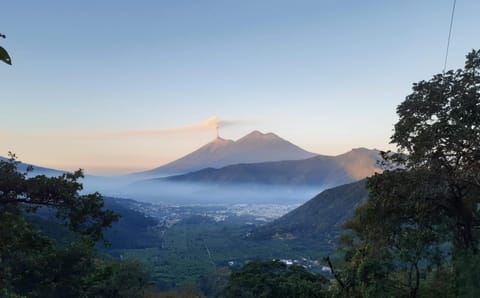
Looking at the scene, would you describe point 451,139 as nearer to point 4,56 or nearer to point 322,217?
point 4,56

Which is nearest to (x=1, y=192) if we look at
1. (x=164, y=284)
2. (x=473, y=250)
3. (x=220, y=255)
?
(x=473, y=250)

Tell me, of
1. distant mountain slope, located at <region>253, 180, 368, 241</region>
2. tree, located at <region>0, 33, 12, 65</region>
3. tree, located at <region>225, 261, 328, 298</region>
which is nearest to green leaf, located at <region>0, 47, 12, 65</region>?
tree, located at <region>0, 33, 12, 65</region>

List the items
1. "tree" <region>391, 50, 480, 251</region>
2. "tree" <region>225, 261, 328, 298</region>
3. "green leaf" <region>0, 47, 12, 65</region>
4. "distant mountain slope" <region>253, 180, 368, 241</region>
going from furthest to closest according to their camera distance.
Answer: "distant mountain slope" <region>253, 180, 368, 241</region>, "tree" <region>225, 261, 328, 298</region>, "tree" <region>391, 50, 480, 251</region>, "green leaf" <region>0, 47, 12, 65</region>

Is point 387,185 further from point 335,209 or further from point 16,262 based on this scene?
point 335,209

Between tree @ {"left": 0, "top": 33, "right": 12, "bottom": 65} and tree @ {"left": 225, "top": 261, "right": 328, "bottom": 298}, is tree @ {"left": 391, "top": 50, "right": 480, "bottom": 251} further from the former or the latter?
tree @ {"left": 0, "top": 33, "right": 12, "bottom": 65}

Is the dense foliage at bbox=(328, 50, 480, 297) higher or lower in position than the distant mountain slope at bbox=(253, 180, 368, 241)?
higher

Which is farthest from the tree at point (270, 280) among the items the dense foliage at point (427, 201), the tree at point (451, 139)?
the tree at point (451, 139)

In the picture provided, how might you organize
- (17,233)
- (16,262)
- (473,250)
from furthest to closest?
1. (16,262)
2. (473,250)
3. (17,233)
